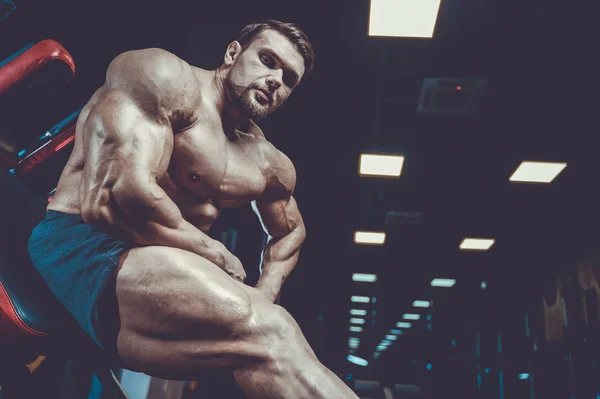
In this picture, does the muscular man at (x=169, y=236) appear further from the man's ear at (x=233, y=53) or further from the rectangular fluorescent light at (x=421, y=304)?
the rectangular fluorescent light at (x=421, y=304)

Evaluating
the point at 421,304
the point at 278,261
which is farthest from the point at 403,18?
the point at 421,304

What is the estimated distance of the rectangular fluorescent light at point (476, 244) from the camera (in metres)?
6.69

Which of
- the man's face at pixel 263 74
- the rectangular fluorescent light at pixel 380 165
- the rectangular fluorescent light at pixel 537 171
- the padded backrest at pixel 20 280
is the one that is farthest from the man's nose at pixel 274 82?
the rectangular fluorescent light at pixel 537 171

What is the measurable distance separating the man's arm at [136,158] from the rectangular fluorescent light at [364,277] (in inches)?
303

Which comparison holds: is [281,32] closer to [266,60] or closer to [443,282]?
[266,60]

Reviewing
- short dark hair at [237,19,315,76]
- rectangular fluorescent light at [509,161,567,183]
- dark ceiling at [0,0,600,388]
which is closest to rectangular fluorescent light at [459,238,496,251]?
dark ceiling at [0,0,600,388]

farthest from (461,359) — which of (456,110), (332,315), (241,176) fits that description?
(241,176)

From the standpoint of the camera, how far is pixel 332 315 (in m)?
11.1

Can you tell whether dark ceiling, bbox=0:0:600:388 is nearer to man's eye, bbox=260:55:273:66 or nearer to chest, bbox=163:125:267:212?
man's eye, bbox=260:55:273:66

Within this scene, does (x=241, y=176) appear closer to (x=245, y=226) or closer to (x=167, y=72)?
(x=167, y=72)

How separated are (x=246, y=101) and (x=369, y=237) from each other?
5.70 metres

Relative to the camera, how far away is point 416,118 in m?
4.10

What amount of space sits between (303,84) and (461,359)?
6835 mm

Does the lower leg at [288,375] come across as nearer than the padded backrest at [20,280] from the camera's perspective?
Yes
